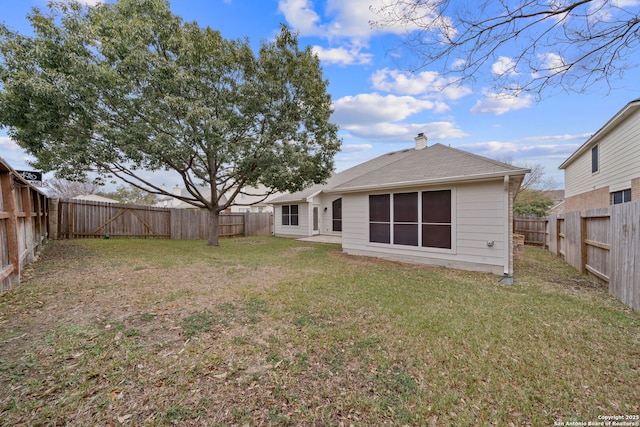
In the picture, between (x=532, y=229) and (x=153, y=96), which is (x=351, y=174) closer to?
(x=532, y=229)

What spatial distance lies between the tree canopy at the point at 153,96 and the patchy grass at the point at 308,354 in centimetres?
510

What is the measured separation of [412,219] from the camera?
308 inches

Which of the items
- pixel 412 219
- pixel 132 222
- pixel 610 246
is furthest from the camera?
pixel 132 222

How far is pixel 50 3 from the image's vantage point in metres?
7.57

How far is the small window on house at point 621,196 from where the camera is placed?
802cm

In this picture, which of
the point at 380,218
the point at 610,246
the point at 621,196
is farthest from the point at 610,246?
the point at 621,196

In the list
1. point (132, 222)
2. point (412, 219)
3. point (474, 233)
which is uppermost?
point (412, 219)

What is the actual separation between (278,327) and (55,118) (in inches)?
369

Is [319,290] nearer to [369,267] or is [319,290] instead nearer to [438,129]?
[369,267]

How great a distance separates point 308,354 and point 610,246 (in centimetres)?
601

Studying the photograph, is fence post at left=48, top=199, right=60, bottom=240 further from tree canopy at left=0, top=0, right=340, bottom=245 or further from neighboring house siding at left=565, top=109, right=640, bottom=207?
neighboring house siding at left=565, top=109, right=640, bottom=207

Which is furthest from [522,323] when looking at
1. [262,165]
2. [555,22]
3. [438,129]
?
[438,129]

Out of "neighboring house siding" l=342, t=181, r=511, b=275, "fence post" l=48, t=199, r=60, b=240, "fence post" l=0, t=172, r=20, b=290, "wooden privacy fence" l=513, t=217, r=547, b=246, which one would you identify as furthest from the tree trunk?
"wooden privacy fence" l=513, t=217, r=547, b=246

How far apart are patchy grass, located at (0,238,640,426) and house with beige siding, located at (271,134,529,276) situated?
1.66 meters
